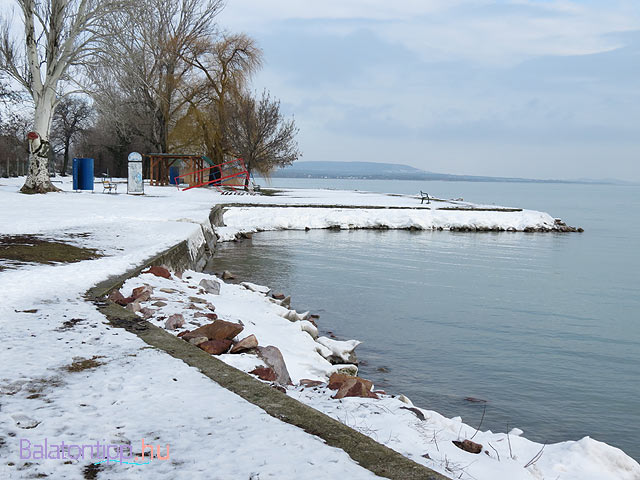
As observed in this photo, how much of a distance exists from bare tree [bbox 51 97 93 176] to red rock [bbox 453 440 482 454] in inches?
2344

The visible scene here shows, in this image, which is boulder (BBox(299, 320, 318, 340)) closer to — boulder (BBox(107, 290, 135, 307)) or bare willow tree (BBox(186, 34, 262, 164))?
boulder (BBox(107, 290, 135, 307))

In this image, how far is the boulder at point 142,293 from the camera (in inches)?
266

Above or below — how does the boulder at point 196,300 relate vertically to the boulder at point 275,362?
above

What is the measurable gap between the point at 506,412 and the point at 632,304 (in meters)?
8.83

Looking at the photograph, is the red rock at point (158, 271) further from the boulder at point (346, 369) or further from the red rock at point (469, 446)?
the red rock at point (469, 446)

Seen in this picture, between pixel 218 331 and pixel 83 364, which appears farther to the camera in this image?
pixel 218 331

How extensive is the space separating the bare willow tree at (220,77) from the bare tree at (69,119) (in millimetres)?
19648

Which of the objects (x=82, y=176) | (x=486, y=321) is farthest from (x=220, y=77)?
(x=486, y=321)

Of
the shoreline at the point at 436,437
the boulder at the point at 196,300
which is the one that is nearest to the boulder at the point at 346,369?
the shoreline at the point at 436,437

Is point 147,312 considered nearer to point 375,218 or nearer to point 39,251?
point 39,251

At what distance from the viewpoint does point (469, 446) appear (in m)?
3.97

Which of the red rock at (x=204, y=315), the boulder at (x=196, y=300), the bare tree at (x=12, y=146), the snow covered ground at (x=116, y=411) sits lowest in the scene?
the boulder at (x=196, y=300)

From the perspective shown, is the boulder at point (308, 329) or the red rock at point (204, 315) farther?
the boulder at point (308, 329)

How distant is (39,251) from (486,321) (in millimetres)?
7869
